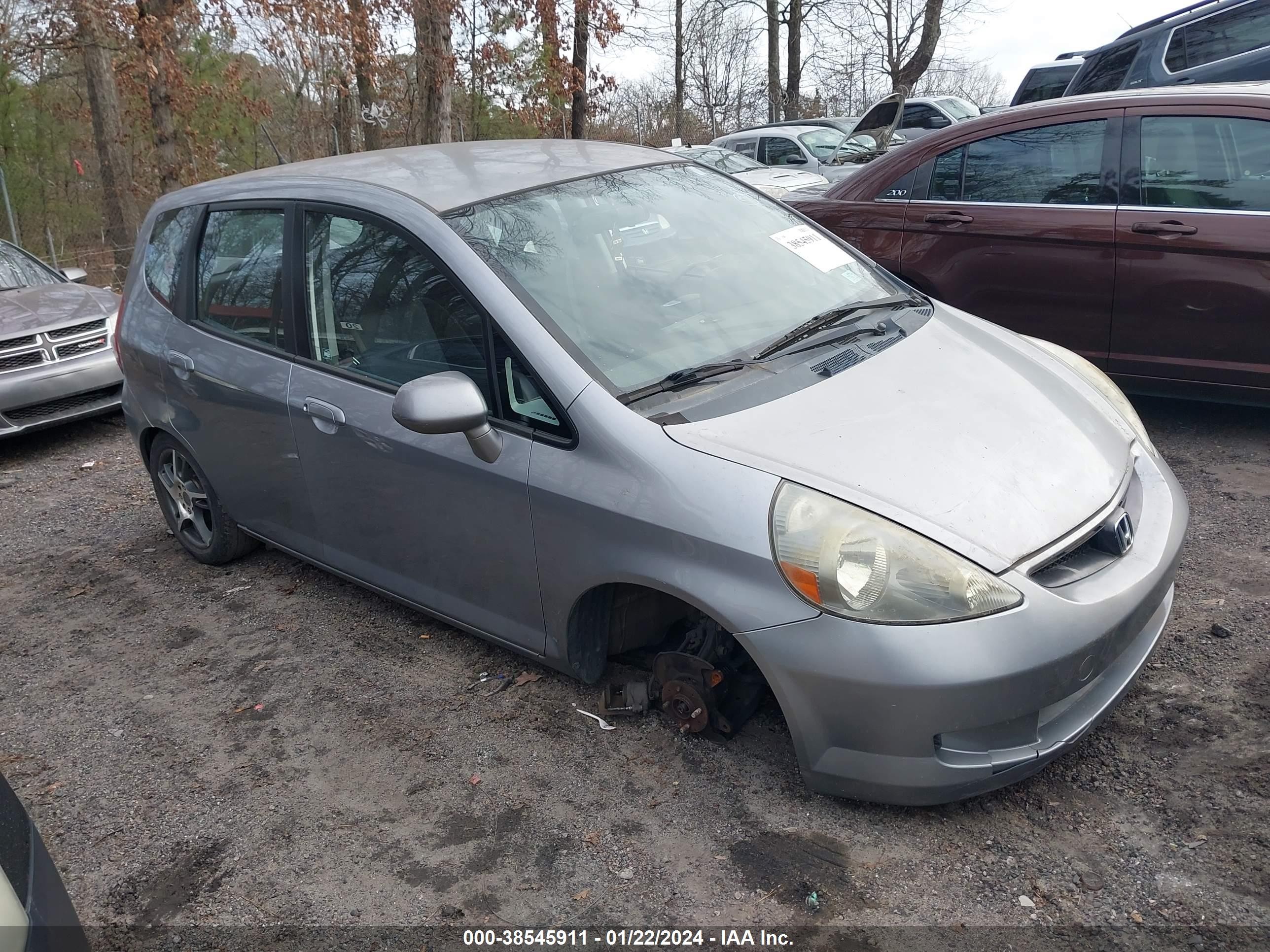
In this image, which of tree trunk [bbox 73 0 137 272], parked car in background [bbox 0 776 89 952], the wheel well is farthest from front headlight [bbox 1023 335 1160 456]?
tree trunk [bbox 73 0 137 272]

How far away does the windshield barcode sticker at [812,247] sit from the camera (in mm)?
3783

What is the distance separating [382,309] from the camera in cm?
345

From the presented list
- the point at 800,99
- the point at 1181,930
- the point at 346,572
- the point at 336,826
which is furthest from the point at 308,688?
the point at 800,99

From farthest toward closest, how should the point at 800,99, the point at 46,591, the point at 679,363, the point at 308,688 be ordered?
1. the point at 800,99
2. the point at 46,591
3. the point at 308,688
4. the point at 679,363

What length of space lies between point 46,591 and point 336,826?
2703 millimetres

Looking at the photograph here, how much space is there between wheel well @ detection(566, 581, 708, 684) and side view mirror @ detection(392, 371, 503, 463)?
62 cm

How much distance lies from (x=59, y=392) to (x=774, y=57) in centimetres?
2546

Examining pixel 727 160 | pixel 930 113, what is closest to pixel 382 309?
pixel 727 160

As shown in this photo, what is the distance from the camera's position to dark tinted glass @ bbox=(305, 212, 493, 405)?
321 centimetres

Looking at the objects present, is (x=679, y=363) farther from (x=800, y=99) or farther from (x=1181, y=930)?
(x=800, y=99)

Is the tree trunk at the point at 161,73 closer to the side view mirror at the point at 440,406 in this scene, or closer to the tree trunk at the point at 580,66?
the tree trunk at the point at 580,66

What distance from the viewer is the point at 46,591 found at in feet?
15.8

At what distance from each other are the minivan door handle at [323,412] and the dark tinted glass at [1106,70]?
270 inches

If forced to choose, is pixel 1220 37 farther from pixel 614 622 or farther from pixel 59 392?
pixel 59 392
